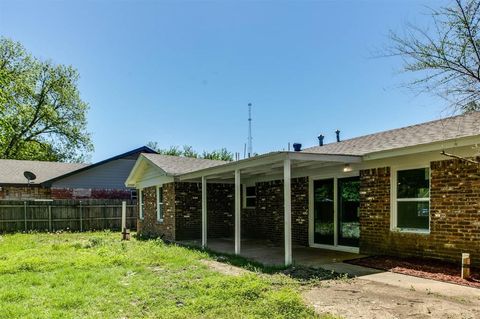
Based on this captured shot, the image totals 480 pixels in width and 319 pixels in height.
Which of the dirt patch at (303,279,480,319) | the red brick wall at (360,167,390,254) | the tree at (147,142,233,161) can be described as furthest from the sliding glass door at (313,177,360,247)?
the tree at (147,142,233,161)

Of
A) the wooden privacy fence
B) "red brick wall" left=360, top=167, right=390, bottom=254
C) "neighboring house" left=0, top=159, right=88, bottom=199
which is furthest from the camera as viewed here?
"neighboring house" left=0, top=159, right=88, bottom=199

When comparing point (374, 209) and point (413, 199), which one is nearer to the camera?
point (413, 199)

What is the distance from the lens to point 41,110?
33.1m

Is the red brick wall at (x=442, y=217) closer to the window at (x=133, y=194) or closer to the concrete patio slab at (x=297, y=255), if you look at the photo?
the concrete patio slab at (x=297, y=255)

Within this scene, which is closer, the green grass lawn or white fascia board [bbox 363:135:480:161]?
the green grass lawn

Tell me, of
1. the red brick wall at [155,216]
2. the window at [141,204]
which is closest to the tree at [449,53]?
the red brick wall at [155,216]

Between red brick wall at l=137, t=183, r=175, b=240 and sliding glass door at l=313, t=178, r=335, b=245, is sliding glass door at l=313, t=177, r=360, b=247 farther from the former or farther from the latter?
red brick wall at l=137, t=183, r=175, b=240

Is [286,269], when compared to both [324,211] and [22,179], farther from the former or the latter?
[22,179]

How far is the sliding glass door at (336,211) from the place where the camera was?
9.90 m

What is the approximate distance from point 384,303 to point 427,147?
3.30 metres

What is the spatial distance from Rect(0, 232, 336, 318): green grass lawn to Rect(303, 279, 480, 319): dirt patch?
1.28 feet

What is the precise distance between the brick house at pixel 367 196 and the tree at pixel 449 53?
754 mm

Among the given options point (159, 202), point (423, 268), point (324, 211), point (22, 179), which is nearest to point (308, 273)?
point (423, 268)

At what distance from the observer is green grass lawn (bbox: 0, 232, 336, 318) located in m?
5.14
